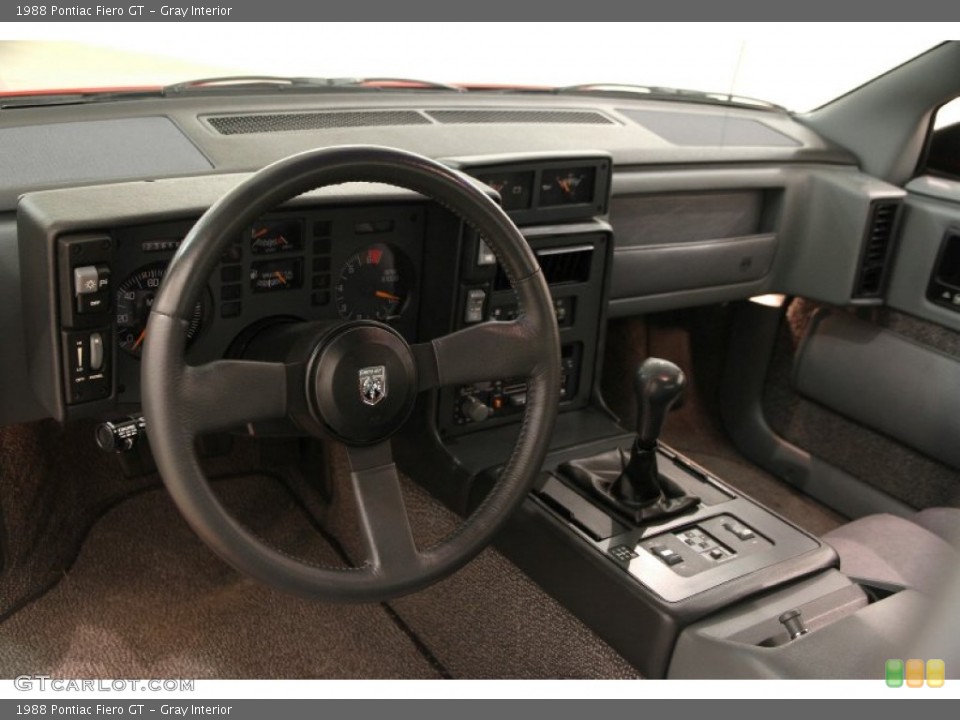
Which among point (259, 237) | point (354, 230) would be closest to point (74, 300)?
point (259, 237)

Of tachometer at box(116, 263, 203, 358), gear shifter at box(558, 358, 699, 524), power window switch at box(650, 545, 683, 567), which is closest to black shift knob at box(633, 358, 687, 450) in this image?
gear shifter at box(558, 358, 699, 524)

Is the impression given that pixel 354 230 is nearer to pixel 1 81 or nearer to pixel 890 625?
pixel 1 81

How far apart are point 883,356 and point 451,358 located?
1603 mm

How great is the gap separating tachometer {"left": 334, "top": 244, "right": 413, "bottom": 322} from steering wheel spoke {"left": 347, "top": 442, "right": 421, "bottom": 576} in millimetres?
381

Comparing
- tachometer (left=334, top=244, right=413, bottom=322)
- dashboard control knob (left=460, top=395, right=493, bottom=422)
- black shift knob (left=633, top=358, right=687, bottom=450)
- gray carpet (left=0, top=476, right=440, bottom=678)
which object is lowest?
gray carpet (left=0, top=476, right=440, bottom=678)

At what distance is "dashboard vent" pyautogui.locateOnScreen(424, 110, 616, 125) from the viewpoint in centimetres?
229

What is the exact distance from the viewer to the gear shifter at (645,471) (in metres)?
1.70

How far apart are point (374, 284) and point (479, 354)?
1.26ft

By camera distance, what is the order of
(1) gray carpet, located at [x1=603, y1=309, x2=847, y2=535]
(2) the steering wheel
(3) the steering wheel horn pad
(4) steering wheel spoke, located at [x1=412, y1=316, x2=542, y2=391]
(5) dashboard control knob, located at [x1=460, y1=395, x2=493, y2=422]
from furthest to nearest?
(1) gray carpet, located at [x1=603, y1=309, x2=847, y2=535] → (5) dashboard control knob, located at [x1=460, y1=395, x2=493, y2=422] → (4) steering wheel spoke, located at [x1=412, y1=316, x2=542, y2=391] → (3) the steering wheel horn pad → (2) the steering wheel

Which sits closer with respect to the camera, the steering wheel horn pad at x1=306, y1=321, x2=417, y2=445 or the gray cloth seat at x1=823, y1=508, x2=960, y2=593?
the steering wheel horn pad at x1=306, y1=321, x2=417, y2=445

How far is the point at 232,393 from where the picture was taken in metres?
1.29

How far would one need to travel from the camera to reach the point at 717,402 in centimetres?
319

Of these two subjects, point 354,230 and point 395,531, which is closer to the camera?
point 395,531

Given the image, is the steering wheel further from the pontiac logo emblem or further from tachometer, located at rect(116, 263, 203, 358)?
tachometer, located at rect(116, 263, 203, 358)
